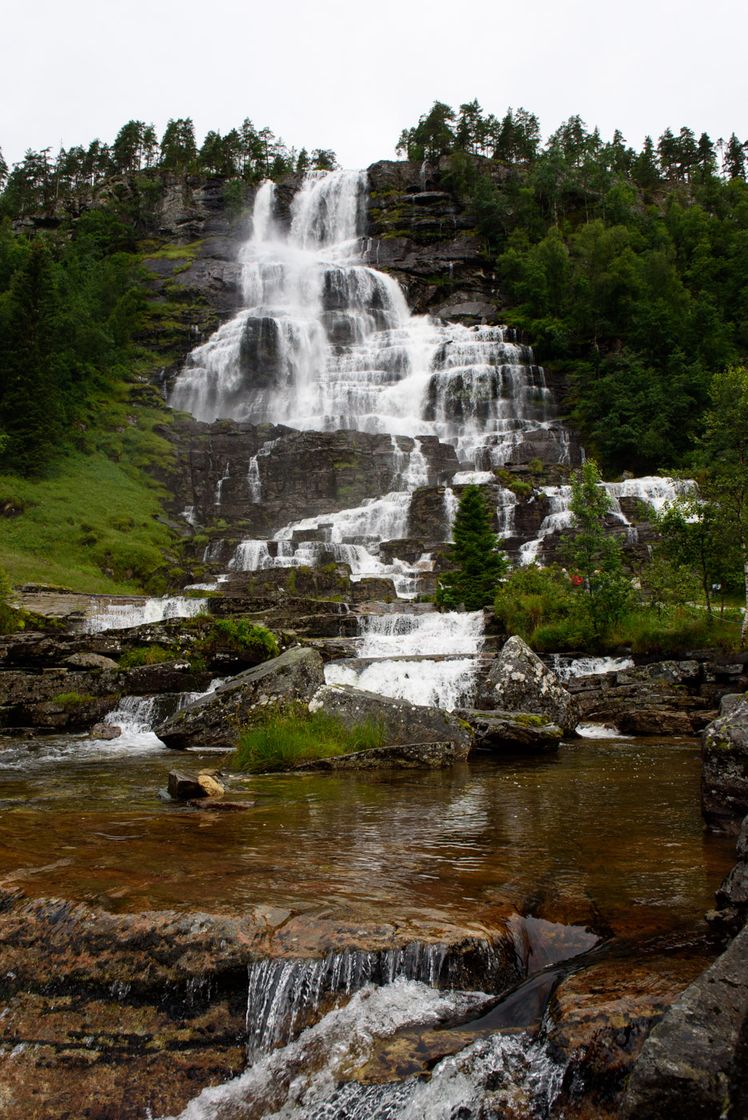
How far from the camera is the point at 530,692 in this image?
560 inches

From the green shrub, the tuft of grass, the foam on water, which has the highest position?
the green shrub

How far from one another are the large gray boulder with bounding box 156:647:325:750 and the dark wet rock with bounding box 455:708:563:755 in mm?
2937

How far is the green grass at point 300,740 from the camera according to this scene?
10914 mm

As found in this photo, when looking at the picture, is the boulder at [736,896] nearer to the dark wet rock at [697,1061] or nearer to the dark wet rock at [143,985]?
the dark wet rock at [697,1061]

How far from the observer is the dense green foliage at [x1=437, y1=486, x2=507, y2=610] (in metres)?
24.3

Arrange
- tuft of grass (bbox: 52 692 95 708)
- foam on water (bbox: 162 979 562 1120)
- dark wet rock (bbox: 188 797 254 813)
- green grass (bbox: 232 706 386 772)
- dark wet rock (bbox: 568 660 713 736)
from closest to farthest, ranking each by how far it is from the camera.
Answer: foam on water (bbox: 162 979 562 1120) < dark wet rock (bbox: 188 797 254 813) < green grass (bbox: 232 706 386 772) < dark wet rock (bbox: 568 660 713 736) < tuft of grass (bbox: 52 692 95 708)

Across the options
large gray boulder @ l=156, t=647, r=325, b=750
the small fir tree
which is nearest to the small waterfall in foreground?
large gray boulder @ l=156, t=647, r=325, b=750

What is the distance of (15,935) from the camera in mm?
4215

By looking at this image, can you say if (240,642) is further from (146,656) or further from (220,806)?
(220,806)

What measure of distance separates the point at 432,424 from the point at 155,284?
37.0m

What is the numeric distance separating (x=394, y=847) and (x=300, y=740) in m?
5.44

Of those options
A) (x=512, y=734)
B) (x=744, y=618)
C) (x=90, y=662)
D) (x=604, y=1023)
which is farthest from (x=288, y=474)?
(x=604, y=1023)

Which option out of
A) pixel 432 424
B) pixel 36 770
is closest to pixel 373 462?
pixel 432 424

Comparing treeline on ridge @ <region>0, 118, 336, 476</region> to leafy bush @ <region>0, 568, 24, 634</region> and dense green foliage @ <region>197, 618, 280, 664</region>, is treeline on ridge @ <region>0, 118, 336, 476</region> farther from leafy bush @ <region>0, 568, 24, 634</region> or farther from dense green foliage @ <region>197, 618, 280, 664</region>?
dense green foliage @ <region>197, 618, 280, 664</region>
